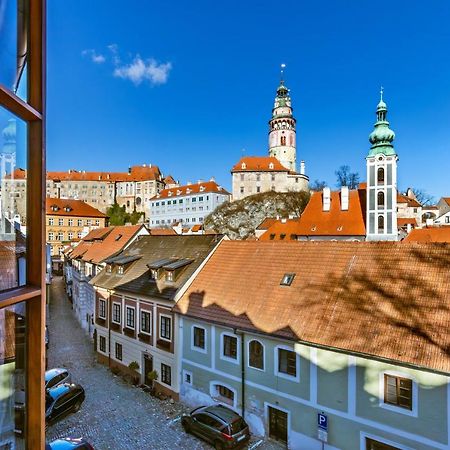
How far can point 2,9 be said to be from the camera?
88.5 inches

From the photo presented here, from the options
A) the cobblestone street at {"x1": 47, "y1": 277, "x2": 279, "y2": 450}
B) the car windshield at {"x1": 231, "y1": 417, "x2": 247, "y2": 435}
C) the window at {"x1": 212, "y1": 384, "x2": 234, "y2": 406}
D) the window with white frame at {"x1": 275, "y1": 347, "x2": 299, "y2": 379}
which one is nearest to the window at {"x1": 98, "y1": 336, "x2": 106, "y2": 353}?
the cobblestone street at {"x1": 47, "y1": 277, "x2": 279, "y2": 450}

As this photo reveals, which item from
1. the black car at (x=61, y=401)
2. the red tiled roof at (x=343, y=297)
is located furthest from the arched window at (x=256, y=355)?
the black car at (x=61, y=401)

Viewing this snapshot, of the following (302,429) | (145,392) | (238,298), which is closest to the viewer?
(302,429)

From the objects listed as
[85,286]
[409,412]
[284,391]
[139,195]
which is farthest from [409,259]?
[139,195]

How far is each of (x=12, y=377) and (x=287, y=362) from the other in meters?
11.0

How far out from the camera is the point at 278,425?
12.2 metres

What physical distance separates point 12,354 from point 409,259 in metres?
12.6

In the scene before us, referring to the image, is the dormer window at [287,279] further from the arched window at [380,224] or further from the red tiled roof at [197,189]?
the red tiled roof at [197,189]

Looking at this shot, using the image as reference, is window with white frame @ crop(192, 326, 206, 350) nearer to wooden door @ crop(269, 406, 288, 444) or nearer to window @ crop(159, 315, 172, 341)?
window @ crop(159, 315, 172, 341)

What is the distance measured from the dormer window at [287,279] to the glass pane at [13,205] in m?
12.3

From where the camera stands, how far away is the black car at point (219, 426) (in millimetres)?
11492

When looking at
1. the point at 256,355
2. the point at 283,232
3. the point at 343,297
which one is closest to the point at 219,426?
the point at 256,355

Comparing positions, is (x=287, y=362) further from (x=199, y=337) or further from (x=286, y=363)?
(x=199, y=337)

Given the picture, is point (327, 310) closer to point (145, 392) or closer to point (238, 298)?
point (238, 298)
